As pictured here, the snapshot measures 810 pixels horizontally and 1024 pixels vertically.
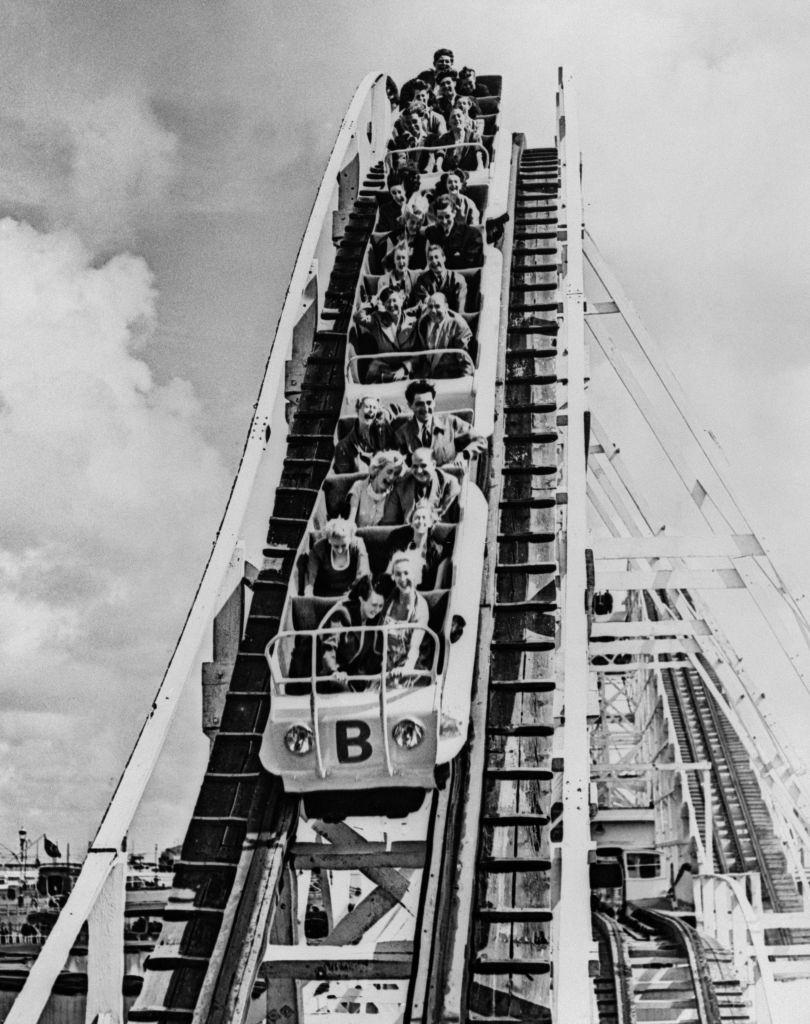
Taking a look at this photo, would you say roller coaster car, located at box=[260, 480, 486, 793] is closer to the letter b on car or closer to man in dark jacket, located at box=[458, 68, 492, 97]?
the letter b on car

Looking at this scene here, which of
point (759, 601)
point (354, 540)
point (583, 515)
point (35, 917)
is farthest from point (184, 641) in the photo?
point (35, 917)

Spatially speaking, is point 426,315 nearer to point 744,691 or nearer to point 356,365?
point 356,365

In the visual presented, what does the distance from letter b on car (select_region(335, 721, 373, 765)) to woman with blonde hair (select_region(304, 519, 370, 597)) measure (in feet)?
3.94

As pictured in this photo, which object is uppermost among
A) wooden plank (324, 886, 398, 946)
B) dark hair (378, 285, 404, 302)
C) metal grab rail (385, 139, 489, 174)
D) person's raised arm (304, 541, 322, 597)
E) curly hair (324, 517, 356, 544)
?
metal grab rail (385, 139, 489, 174)

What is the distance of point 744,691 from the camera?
12297 millimetres

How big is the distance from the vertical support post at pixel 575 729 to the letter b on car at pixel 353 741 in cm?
101

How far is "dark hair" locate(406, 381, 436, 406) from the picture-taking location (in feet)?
28.2

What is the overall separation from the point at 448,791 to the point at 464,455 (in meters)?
2.59

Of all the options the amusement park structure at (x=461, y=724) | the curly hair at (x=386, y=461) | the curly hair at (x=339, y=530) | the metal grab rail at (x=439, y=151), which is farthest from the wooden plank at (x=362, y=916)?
the metal grab rail at (x=439, y=151)

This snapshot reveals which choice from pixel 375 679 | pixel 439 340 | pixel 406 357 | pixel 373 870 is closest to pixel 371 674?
pixel 375 679

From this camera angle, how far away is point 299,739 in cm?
636

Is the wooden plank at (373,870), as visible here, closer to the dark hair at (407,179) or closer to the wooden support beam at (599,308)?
the wooden support beam at (599,308)

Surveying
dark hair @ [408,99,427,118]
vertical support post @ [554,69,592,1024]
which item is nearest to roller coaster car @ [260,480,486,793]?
vertical support post @ [554,69,592,1024]

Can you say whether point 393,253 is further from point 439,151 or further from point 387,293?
point 439,151
